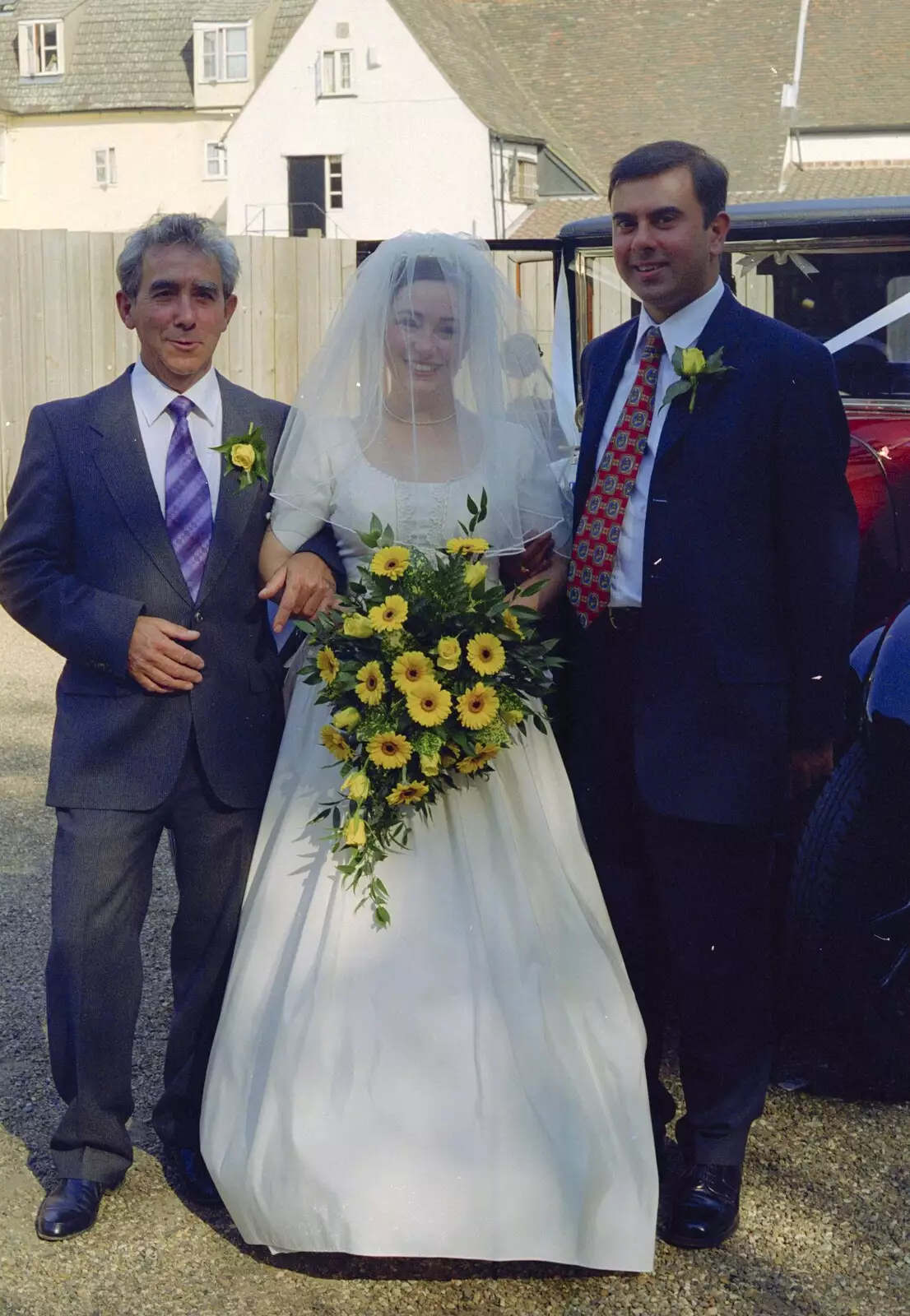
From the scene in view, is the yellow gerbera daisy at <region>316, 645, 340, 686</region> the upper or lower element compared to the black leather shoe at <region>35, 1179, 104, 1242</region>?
upper

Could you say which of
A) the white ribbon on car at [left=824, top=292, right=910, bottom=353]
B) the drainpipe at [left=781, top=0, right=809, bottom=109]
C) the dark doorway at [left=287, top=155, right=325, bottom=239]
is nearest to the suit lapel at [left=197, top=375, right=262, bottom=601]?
the white ribbon on car at [left=824, top=292, right=910, bottom=353]

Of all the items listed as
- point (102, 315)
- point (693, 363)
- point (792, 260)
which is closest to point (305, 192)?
point (102, 315)

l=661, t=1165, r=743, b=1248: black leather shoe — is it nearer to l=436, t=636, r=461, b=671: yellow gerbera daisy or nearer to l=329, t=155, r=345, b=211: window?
l=436, t=636, r=461, b=671: yellow gerbera daisy

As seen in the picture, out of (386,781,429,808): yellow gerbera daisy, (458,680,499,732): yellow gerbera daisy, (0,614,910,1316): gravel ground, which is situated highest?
(458,680,499,732): yellow gerbera daisy

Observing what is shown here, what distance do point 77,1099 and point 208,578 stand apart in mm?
1047

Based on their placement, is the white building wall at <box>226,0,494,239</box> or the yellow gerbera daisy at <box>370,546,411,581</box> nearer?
the yellow gerbera daisy at <box>370,546,411,581</box>

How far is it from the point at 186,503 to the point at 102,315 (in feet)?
24.6

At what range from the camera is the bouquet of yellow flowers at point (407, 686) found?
2840mm

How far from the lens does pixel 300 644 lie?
3.26m

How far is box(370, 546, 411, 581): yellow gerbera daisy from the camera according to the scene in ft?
9.46

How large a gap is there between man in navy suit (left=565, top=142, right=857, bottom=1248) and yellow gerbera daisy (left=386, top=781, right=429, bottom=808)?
459 millimetres

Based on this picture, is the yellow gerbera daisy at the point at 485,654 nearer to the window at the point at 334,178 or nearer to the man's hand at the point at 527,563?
the man's hand at the point at 527,563

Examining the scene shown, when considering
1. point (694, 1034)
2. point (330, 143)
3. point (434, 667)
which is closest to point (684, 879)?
point (694, 1034)

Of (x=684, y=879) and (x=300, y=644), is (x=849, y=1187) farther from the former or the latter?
(x=300, y=644)
